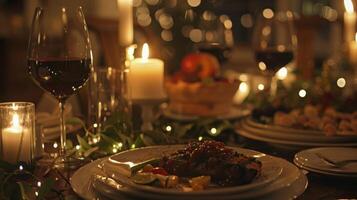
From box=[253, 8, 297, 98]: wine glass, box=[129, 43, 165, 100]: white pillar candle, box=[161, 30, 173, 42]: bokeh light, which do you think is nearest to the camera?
box=[129, 43, 165, 100]: white pillar candle

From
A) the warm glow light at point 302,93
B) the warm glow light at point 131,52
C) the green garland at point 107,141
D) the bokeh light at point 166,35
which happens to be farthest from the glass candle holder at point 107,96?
the bokeh light at point 166,35

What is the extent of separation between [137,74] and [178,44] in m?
3.27

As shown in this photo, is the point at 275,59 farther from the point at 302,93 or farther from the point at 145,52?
the point at 145,52

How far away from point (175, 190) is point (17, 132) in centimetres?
41

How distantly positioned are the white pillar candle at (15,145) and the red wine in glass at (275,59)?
2.98ft

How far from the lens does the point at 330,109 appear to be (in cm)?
138

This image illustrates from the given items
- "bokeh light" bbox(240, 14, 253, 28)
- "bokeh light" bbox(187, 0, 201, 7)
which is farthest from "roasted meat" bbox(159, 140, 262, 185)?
"bokeh light" bbox(240, 14, 253, 28)

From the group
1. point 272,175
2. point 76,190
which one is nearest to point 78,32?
point 76,190

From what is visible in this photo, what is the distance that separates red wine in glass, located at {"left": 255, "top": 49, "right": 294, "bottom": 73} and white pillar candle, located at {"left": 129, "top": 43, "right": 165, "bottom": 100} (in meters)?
0.42

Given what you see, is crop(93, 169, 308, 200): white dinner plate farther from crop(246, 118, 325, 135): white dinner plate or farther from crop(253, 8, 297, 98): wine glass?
crop(253, 8, 297, 98): wine glass

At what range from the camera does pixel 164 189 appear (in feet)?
2.37

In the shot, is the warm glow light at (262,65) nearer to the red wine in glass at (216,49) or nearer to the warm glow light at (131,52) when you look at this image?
the red wine in glass at (216,49)

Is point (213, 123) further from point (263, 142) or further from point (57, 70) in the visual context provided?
point (57, 70)

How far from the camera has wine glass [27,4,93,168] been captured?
99 centimetres
